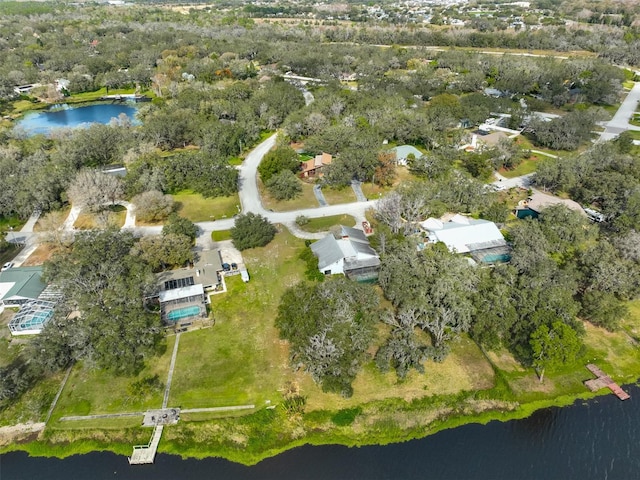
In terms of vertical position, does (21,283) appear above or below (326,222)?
above

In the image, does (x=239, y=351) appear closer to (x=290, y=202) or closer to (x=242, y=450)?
(x=242, y=450)

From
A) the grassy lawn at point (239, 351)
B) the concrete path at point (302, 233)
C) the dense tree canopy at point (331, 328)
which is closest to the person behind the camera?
the dense tree canopy at point (331, 328)

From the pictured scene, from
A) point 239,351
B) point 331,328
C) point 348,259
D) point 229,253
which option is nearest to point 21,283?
point 229,253

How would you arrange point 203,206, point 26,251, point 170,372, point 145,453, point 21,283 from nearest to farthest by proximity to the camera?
point 145,453 → point 170,372 → point 21,283 → point 26,251 → point 203,206

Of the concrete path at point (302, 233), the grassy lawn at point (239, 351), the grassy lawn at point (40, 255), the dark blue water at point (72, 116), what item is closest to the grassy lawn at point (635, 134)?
the concrete path at point (302, 233)

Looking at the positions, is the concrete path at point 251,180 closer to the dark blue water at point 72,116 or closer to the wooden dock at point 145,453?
the wooden dock at point 145,453

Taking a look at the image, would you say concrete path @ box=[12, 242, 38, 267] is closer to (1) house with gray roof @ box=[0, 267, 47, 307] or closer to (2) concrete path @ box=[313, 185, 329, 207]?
(1) house with gray roof @ box=[0, 267, 47, 307]

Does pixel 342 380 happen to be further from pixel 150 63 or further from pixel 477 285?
pixel 150 63
